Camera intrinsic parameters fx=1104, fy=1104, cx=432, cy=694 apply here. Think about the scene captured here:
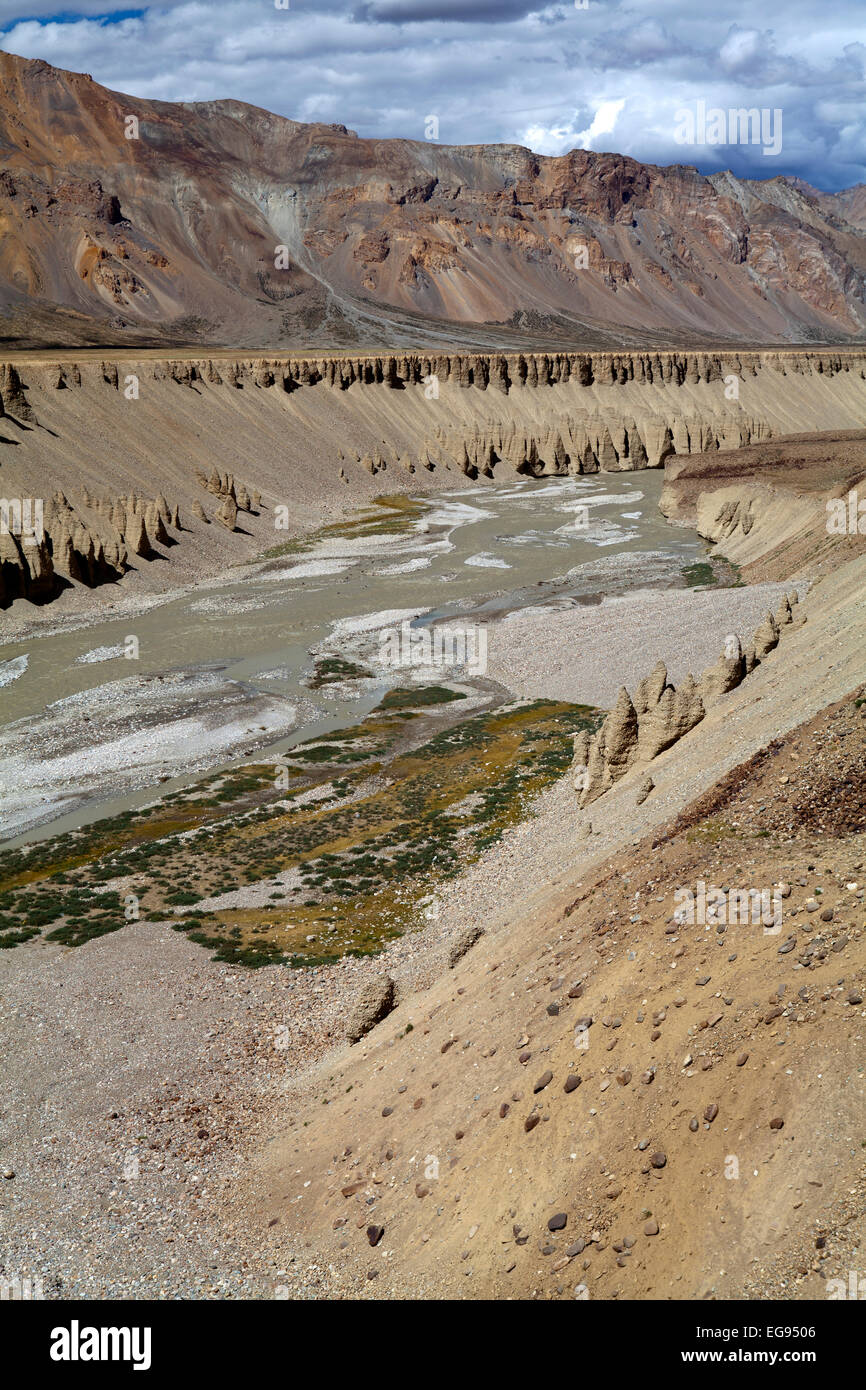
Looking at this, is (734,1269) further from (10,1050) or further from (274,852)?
(274,852)

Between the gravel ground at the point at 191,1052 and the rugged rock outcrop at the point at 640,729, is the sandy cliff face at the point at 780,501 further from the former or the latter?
the gravel ground at the point at 191,1052

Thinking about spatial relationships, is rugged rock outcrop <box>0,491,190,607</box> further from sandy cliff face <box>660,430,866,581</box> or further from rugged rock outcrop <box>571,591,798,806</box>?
rugged rock outcrop <box>571,591,798,806</box>

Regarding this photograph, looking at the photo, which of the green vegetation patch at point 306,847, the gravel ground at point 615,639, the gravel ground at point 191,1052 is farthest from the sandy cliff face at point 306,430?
the gravel ground at point 191,1052

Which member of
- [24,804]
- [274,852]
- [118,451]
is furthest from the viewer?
[118,451]

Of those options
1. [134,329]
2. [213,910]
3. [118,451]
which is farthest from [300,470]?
[134,329]

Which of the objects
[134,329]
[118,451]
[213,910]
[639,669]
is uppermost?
[134,329]

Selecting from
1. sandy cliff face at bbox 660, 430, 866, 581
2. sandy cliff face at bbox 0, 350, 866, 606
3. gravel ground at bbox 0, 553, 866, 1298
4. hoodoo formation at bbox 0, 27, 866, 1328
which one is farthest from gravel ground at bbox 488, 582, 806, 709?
sandy cliff face at bbox 0, 350, 866, 606
